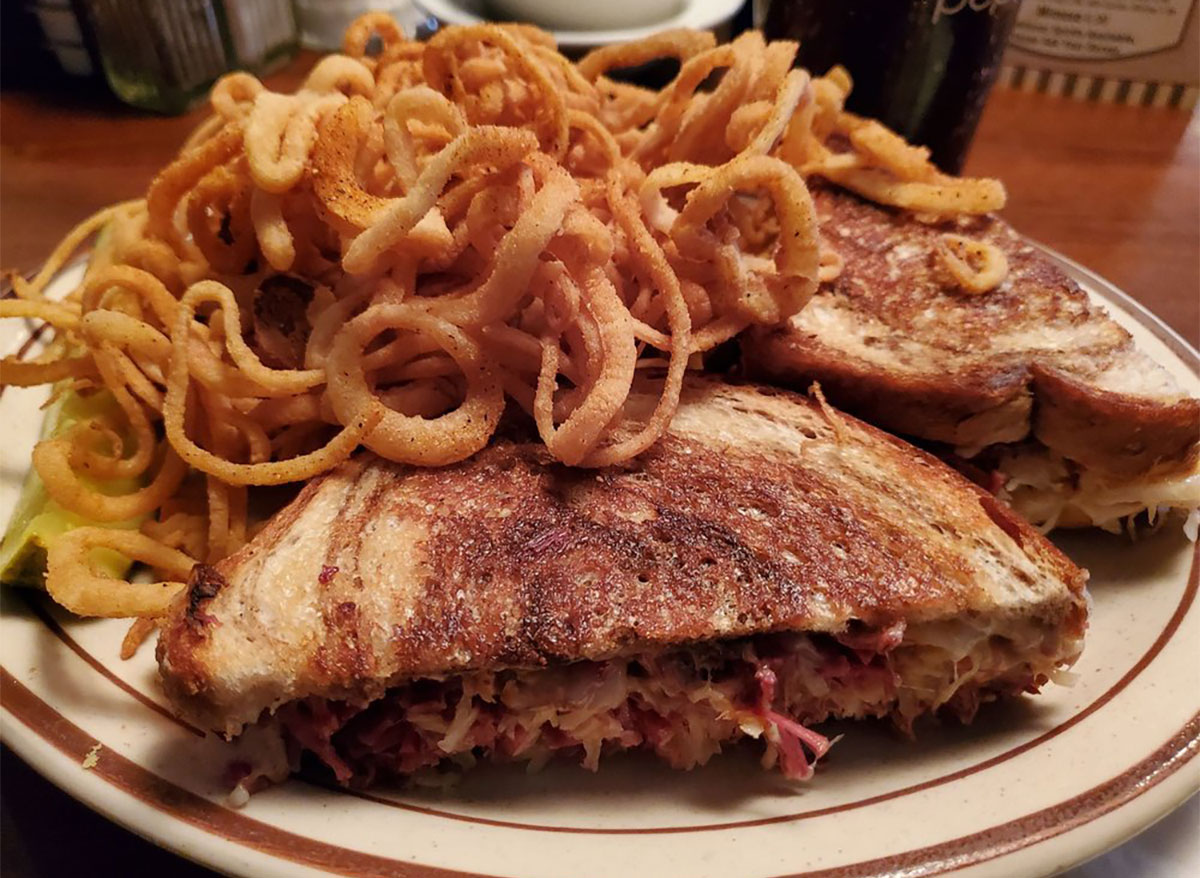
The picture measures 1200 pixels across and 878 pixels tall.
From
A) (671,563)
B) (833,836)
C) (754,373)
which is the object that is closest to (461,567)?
(671,563)

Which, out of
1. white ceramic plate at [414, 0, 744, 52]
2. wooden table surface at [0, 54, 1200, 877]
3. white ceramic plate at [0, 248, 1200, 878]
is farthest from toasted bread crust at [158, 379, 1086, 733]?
white ceramic plate at [414, 0, 744, 52]

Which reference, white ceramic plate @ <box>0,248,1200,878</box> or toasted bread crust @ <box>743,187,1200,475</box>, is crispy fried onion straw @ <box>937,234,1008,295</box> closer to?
toasted bread crust @ <box>743,187,1200,475</box>

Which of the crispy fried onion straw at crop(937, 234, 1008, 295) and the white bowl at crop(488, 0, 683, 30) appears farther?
the white bowl at crop(488, 0, 683, 30)

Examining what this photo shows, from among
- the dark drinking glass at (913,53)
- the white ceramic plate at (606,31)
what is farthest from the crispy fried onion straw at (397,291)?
the white ceramic plate at (606,31)

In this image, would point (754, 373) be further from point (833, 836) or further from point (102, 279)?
point (102, 279)

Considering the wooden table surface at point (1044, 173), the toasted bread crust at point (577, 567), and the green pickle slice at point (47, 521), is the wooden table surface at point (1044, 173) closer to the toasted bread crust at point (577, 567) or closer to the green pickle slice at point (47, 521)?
the green pickle slice at point (47, 521)

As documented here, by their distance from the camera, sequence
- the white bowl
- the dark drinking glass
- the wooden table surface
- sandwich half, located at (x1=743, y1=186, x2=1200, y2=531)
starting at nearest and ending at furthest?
sandwich half, located at (x1=743, y1=186, x2=1200, y2=531)
the dark drinking glass
the wooden table surface
the white bowl

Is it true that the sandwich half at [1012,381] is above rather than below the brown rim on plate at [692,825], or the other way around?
above
